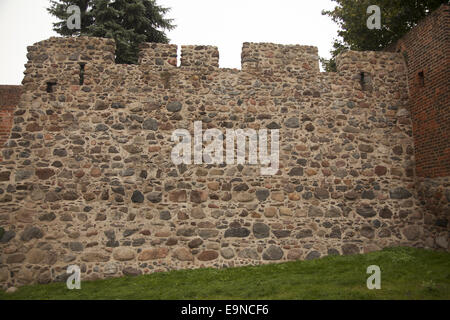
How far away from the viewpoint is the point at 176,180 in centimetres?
829

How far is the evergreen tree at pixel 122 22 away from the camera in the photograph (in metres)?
13.7

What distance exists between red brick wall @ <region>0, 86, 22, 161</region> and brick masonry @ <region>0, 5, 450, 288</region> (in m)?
1.99

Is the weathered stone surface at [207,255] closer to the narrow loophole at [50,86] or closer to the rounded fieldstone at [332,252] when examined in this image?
the rounded fieldstone at [332,252]

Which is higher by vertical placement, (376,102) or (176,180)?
(376,102)

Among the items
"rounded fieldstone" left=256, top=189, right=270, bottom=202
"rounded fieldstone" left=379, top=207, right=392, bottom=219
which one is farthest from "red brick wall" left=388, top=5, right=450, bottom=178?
"rounded fieldstone" left=256, top=189, right=270, bottom=202

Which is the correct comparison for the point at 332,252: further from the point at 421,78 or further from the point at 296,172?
the point at 421,78

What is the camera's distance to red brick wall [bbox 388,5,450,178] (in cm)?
823

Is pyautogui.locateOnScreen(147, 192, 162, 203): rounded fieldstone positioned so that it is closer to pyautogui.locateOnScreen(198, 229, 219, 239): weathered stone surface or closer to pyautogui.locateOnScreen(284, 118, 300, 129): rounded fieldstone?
pyautogui.locateOnScreen(198, 229, 219, 239): weathered stone surface

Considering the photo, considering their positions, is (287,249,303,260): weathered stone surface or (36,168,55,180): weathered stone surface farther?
(287,249,303,260): weathered stone surface

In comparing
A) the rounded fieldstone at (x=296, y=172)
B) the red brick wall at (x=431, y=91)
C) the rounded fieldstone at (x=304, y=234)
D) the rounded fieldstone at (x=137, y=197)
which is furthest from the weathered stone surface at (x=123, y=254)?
the red brick wall at (x=431, y=91)

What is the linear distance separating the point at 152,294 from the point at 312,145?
550 cm

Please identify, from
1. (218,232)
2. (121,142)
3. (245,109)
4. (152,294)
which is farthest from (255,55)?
(152,294)

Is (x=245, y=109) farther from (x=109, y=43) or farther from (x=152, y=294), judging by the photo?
(x=152, y=294)

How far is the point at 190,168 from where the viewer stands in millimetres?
8375
